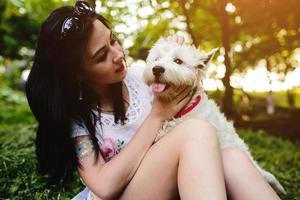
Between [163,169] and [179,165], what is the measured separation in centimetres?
11

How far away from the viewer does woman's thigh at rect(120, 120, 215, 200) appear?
2.49 meters

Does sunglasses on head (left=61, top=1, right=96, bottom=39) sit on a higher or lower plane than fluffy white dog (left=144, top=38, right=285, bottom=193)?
higher

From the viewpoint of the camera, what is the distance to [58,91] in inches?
109

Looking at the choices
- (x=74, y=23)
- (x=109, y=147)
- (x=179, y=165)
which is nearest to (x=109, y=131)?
(x=109, y=147)

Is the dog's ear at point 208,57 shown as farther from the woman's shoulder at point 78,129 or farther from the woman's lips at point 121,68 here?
the woman's shoulder at point 78,129

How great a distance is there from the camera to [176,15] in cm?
546

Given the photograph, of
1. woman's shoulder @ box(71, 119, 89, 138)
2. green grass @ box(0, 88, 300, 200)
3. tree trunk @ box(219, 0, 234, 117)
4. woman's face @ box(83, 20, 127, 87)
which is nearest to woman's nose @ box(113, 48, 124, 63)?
woman's face @ box(83, 20, 127, 87)

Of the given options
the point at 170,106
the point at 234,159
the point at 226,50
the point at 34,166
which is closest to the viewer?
the point at 234,159

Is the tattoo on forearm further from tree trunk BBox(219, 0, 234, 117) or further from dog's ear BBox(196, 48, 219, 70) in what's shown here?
tree trunk BBox(219, 0, 234, 117)

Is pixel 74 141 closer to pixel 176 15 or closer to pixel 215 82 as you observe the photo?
pixel 176 15

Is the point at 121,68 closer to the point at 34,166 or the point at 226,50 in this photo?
the point at 34,166

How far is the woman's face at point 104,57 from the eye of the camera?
2.75 m

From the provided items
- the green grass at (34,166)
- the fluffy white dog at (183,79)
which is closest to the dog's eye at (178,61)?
the fluffy white dog at (183,79)

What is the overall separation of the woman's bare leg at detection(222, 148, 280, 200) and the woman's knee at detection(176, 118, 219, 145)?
20 centimetres
